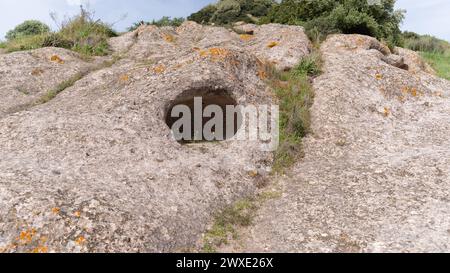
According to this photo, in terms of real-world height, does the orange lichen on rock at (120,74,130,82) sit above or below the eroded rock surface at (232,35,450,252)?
above

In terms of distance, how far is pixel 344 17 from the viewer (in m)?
18.4

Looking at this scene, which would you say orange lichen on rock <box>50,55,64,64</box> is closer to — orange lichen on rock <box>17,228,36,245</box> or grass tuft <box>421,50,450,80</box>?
orange lichen on rock <box>17,228,36,245</box>

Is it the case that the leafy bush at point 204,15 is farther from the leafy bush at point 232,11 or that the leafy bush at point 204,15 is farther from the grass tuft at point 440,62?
the grass tuft at point 440,62

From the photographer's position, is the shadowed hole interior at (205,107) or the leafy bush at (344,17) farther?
the leafy bush at (344,17)

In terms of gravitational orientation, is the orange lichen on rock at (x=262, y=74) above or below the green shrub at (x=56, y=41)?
below

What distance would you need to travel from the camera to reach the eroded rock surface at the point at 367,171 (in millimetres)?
7309

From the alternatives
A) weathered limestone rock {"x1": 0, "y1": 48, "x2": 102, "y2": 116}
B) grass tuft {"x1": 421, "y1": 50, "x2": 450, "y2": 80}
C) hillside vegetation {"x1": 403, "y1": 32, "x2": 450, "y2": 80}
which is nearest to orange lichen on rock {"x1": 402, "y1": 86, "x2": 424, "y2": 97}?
grass tuft {"x1": 421, "y1": 50, "x2": 450, "y2": 80}

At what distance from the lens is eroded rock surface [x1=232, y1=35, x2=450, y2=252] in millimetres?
7309

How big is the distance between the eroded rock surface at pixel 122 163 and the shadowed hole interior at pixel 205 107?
0.53 feet

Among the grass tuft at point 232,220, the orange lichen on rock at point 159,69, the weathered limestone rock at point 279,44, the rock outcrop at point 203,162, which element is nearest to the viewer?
the rock outcrop at point 203,162

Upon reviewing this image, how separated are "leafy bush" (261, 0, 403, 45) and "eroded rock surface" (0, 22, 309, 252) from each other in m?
7.29

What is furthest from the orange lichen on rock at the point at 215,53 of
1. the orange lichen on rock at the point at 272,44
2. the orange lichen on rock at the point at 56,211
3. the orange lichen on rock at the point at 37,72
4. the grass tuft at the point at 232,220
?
the orange lichen on rock at the point at 56,211

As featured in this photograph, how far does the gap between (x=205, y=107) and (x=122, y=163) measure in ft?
11.2

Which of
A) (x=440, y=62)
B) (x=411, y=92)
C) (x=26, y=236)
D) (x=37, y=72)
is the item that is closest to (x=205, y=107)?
(x=26, y=236)
